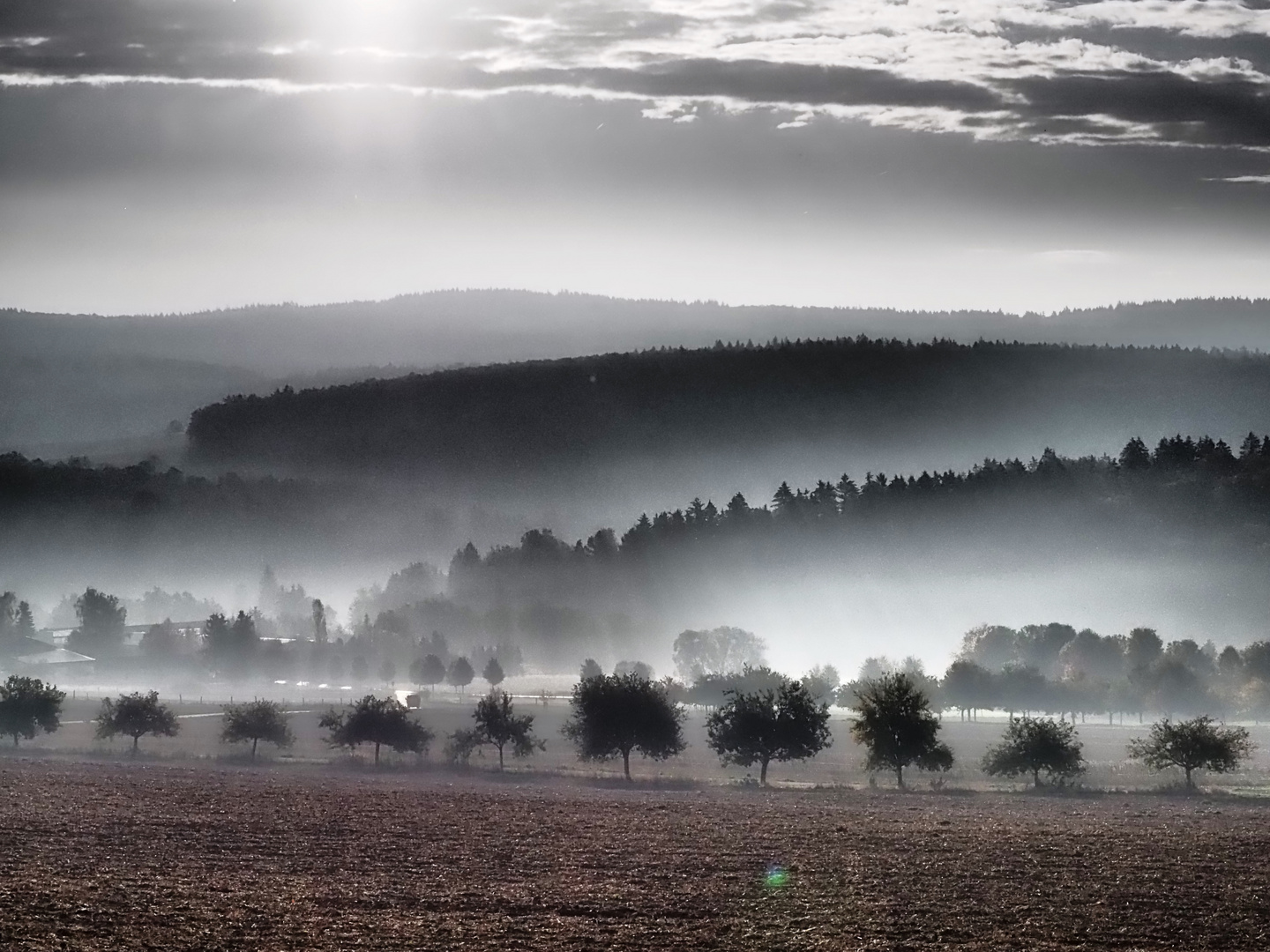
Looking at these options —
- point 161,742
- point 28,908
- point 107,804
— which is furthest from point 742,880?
point 161,742

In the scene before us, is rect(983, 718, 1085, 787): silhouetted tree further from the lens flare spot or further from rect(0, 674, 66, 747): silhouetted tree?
rect(0, 674, 66, 747): silhouetted tree

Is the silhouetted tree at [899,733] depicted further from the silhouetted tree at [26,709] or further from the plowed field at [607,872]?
the silhouetted tree at [26,709]

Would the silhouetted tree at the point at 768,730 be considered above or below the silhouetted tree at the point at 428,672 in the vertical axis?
below

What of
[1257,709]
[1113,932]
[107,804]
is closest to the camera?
[1113,932]

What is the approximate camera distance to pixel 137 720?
112250 millimetres

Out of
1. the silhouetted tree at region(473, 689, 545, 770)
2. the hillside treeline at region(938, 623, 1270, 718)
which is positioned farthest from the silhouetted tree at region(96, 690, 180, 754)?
the hillside treeline at region(938, 623, 1270, 718)

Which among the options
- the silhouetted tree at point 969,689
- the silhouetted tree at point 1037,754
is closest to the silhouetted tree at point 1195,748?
the silhouetted tree at point 1037,754

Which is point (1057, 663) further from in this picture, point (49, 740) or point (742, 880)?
point (742, 880)

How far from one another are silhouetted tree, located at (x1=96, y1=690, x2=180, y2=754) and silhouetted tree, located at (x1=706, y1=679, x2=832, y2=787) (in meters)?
42.0

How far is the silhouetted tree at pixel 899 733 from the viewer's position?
→ 3804 inches

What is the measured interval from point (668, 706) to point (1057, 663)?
92539mm

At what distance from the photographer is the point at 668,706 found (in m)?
106

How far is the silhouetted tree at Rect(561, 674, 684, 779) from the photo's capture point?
103 meters

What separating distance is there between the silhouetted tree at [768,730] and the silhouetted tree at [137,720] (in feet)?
138
